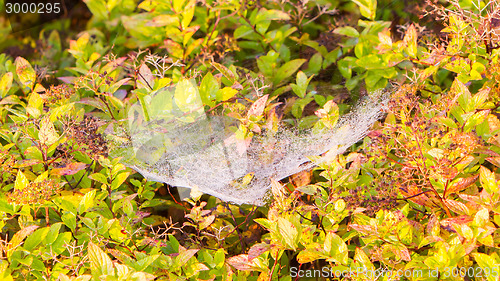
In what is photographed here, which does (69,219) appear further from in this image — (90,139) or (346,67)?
A: (346,67)

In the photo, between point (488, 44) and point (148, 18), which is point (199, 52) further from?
point (488, 44)

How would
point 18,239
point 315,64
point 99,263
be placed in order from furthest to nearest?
point 315,64 → point 18,239 → point 99,263

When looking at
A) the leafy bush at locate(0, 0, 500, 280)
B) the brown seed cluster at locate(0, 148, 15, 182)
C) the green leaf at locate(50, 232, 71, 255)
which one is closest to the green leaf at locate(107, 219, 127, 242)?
the leafy bush at locate(0, 0, 500, 280)

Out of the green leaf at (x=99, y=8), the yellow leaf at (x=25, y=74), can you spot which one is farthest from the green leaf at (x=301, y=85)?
the green leaf at (x=99, y=8)

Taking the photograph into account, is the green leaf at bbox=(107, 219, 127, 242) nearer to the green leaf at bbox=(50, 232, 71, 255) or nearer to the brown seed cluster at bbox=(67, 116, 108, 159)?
the green leaf at bbox=(50, 232, 71, 255)

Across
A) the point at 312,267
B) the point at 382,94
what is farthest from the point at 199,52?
the point at 312,267

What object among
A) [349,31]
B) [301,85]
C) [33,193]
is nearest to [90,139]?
[33,193]
